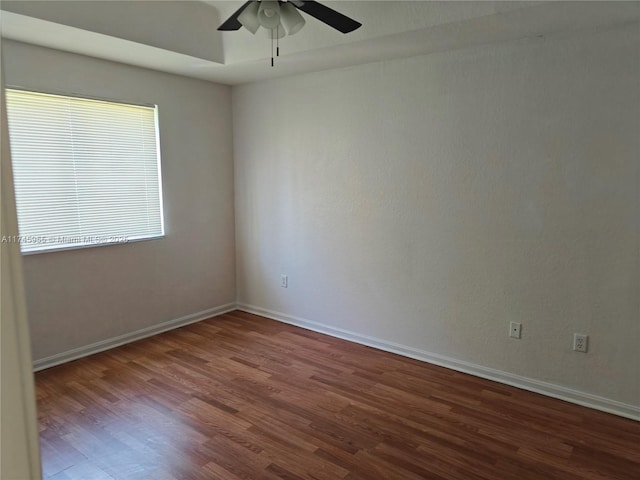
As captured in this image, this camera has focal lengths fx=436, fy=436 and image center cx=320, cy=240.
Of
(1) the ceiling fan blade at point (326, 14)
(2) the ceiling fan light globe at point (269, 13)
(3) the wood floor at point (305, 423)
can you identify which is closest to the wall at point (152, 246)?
(3) the wood floor at point (305, 423)

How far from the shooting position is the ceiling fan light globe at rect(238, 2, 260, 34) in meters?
2.21

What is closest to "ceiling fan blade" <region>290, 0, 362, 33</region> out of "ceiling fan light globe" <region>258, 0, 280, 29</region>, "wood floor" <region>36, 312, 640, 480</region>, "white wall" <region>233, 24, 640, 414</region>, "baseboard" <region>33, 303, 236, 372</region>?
"ceiling fan light globe" <region>258, 0, 280, 29</region>

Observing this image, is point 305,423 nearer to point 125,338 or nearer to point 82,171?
point 125,338

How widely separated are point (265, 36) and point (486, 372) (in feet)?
9.42

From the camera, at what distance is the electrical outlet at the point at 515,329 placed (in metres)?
2.94

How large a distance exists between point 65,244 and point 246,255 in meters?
1.69

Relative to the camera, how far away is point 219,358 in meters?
3.43

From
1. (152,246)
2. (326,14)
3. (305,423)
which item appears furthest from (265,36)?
(305,423)

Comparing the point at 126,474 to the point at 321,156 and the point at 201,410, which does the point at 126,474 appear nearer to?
the point at 201,410

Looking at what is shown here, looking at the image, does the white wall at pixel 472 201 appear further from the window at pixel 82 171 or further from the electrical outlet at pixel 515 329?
the window at pixel 82 171

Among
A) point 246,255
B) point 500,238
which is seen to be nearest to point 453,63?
point 500,238

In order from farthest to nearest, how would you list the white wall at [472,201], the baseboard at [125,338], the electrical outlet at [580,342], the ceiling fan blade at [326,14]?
1. the baseboard at [125,338]
2. the electrical outlet at [580,342]
3. the white wall at [472,201]
4. the ceiling fan blade at [326,14]

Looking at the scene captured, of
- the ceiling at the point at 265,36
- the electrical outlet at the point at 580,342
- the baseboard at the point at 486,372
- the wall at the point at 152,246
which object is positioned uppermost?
the ceiling at the point at 265,36

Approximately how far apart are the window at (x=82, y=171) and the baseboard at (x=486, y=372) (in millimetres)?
1710
